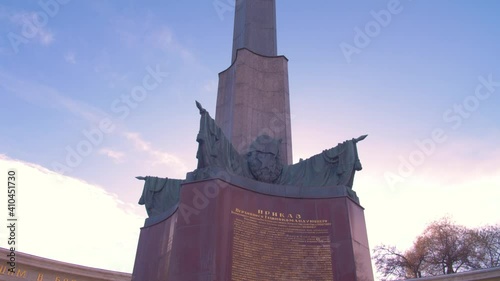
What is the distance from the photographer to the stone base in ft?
29.0

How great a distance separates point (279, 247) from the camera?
947cm

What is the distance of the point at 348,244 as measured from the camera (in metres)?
9.70

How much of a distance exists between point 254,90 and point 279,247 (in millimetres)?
6537

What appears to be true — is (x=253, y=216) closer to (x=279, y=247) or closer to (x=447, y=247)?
(x=279, y=247)

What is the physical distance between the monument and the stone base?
2cm

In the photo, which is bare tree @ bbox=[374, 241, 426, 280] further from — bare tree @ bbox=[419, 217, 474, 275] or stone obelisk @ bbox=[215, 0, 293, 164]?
stone obelisk @ bbox=[215, 0, 293, 164]

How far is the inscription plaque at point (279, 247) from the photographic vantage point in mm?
8969

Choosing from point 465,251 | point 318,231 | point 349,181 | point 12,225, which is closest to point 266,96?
point 349,181

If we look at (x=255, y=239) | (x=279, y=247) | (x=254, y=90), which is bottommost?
(x=279, y=247)

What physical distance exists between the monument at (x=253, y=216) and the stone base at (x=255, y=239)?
0.07ft

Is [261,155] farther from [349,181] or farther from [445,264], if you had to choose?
[445,264]

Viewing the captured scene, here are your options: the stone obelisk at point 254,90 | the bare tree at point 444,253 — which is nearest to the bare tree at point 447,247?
the bare tree at point 444,253

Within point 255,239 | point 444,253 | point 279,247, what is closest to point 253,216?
point 255,239

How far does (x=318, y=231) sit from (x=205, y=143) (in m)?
3.52
